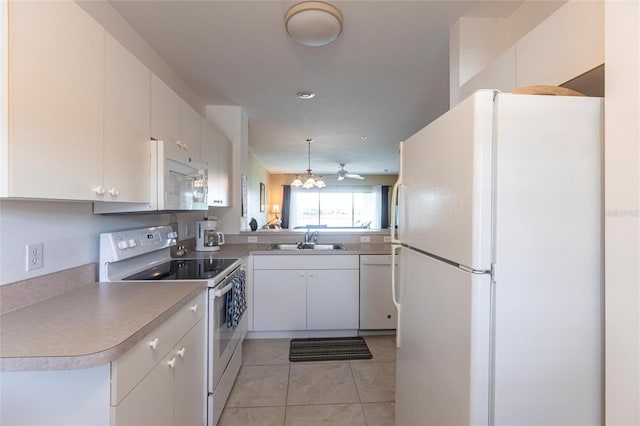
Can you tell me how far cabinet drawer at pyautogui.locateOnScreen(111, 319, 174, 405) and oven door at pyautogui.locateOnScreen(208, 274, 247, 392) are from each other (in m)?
0.47

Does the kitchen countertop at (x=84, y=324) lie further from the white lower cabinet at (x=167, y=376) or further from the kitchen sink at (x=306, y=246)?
the kitchen sink at (x=306, y=246)

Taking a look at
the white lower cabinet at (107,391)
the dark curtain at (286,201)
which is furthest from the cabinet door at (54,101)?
the dark curtain at (286,201)

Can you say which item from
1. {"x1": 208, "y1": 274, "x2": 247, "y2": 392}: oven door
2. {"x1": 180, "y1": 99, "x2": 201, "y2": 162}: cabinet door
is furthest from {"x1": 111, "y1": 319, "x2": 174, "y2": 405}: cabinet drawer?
{"x1": 180, "y1": 99, "x2": 201, "y2": 162}: cabinet door

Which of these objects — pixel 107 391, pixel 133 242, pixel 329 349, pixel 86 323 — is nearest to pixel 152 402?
pixel 107 391

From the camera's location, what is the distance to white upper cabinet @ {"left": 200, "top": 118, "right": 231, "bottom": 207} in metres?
2.54

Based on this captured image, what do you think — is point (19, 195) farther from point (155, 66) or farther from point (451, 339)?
point (155, 66)

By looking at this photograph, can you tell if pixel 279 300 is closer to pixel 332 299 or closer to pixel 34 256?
pixel 332 299

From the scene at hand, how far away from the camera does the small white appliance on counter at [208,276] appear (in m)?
1.69

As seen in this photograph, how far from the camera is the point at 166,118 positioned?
1.83 m

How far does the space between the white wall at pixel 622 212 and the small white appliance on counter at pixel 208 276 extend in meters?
1.72

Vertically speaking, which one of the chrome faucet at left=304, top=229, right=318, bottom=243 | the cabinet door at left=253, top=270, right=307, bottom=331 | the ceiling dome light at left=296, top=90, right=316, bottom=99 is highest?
the ceiling dome light at left=296, top=90, right=316, bottom=99

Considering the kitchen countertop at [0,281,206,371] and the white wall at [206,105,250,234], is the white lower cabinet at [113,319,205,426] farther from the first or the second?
the white wall at [206,105,250,234]

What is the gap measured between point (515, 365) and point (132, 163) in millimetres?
1762

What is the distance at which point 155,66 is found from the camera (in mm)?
2221
